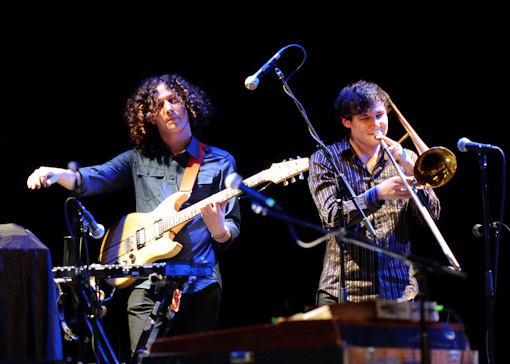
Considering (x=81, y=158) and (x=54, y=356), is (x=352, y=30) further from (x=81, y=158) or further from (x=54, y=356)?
(x=54, y=356)

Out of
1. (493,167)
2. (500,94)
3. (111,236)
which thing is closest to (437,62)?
(500,94)

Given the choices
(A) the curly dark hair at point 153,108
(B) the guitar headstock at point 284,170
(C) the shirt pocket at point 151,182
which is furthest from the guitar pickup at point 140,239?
(B) the guitar headstock at point 284,170

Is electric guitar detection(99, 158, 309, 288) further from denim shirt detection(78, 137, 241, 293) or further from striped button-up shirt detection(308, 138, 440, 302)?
striped button-up shirt detection(308, 138, 440, 302)

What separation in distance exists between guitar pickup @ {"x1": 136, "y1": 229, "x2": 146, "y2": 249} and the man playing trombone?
3.76 feet

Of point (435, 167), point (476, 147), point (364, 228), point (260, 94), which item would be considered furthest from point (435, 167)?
point (260, 94)

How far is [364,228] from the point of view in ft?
12.1

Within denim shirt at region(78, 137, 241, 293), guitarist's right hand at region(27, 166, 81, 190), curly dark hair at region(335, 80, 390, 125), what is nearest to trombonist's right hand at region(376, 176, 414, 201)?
curly dark hair at region(335, 80, 390, 125)

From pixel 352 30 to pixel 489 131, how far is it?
4.44 ft

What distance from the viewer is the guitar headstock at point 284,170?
13.3ft

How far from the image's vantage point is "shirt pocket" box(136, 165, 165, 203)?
418 cm

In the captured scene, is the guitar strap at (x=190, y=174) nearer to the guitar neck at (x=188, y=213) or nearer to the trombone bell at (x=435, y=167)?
the guitar neck at (x=188, y=213)

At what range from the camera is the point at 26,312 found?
2553mm

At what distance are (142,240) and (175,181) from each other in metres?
0.45

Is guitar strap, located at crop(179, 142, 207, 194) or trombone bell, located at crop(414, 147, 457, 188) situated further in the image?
guitar strap, located at crop(179, 142, 207, 194)
